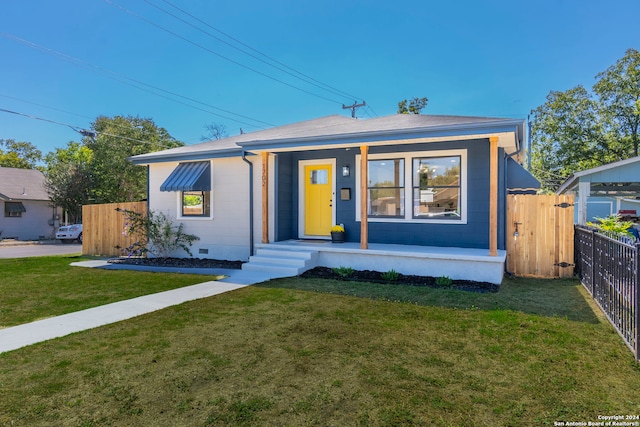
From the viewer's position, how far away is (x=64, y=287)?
22.7 ft

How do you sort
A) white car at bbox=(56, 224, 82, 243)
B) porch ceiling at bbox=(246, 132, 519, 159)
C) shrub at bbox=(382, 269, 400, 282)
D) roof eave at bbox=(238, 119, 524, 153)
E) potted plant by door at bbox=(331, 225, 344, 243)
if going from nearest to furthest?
1. roof eave at bbox=(238, 119, 524, 153)
2. porch ceiling at bbox=(246, 132, 519, 159)
3. shrub at bbox=(382, 269, 400, 282)
4. potted plant by door at bbox=(331, 225, 344, 243)
5. white car at bbox=(56, 224, 82, 243)

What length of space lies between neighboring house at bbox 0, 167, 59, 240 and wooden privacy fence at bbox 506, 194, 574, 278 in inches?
1018

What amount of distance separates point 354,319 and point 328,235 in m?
4.97

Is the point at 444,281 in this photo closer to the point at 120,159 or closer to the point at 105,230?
the point at 105,230

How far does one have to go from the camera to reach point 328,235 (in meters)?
9.66

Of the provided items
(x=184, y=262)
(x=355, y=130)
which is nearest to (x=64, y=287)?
(x=184, y=262)

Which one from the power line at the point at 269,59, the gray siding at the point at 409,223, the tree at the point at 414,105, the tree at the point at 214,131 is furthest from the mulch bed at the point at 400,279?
the tree at the point at 214,131

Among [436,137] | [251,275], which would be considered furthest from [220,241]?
[436,137]

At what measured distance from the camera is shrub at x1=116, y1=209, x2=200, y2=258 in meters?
10.6

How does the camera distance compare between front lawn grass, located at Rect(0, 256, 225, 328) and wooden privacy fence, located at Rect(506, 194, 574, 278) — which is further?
wooden privacy fence, located at Rect(506, 194, 574, 278)

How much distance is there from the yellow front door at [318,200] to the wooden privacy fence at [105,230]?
5775 millimetres

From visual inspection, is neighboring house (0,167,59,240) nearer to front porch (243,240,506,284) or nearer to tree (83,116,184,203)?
tree (83,116,184,203)

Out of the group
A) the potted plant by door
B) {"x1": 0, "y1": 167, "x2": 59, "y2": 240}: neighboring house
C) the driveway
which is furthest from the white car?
the potted plant by door

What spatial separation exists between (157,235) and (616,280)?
10299 millimetres
